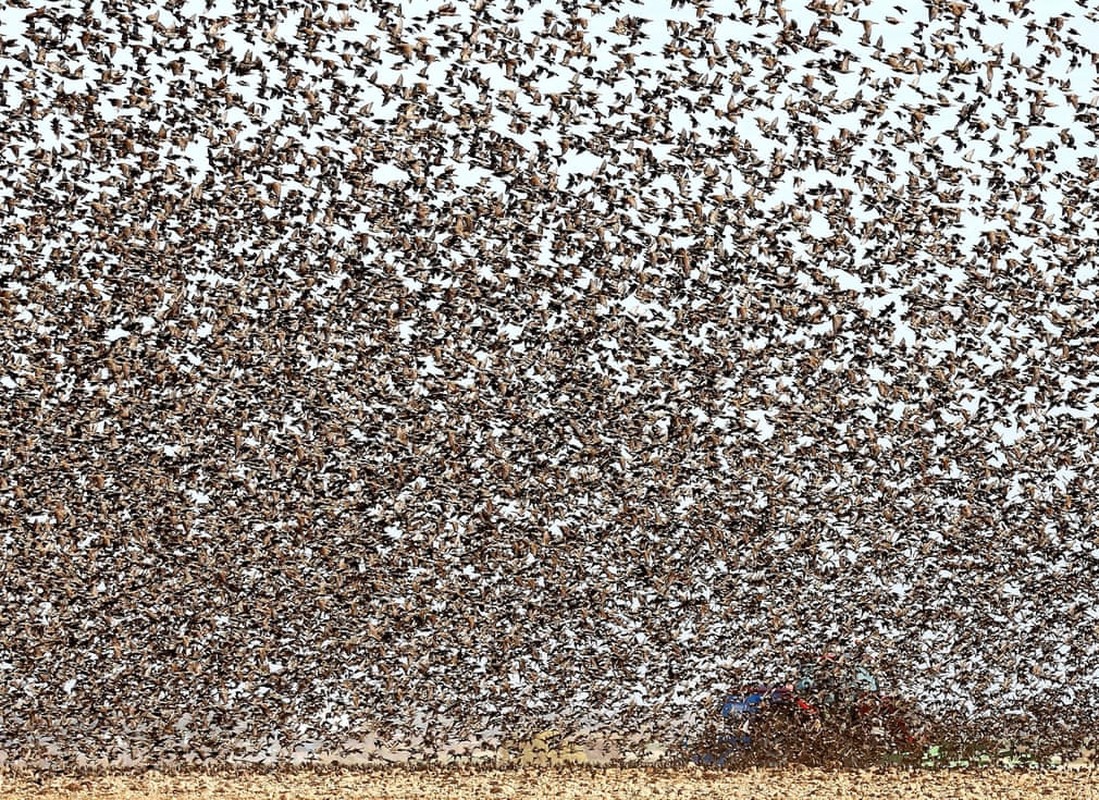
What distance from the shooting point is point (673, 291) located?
1475cm

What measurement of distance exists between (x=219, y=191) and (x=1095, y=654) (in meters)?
9.82

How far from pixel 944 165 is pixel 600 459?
4338 millimetres

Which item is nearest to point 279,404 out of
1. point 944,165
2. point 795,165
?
point 795,165

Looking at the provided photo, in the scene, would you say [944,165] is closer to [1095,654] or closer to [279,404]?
[1095,654]

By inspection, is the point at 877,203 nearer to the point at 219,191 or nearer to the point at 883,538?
the point at 883,538

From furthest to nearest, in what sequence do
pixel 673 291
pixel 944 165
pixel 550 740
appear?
pixel 550 740 < pixel 673 291 < pixel 944 165

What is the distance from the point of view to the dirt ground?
14.4 metres

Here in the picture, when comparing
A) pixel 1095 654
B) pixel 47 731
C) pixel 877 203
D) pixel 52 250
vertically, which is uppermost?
pixel 877 203

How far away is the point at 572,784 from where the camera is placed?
1509cm

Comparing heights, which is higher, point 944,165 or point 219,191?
point 944,165

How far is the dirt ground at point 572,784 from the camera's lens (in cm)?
1441

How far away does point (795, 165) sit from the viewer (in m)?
14.0

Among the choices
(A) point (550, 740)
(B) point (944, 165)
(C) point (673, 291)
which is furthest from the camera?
(A) point (550, 740)

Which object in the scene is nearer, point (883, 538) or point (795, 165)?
point (795, 165)
